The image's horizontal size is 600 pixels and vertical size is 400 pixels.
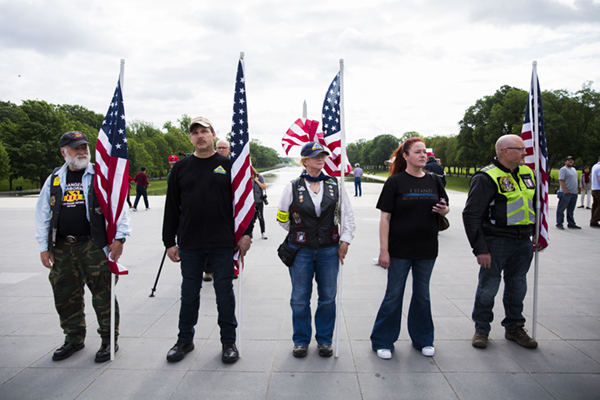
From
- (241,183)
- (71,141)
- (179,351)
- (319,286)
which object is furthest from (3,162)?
(319,286)

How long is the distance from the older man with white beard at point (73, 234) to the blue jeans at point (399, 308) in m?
2.56

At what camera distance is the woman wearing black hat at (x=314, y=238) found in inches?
134

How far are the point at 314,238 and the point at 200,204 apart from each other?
108 centimetres

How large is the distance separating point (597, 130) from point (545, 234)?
39.4m

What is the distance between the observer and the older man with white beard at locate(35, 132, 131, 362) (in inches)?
134

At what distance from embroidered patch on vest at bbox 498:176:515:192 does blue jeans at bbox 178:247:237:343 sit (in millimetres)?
2667

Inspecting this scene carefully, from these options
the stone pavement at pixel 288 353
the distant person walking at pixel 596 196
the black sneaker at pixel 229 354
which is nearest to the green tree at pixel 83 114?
the stone pavement at pixel 288 353

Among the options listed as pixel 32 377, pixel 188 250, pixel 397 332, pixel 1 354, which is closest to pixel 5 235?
pixel 1 354

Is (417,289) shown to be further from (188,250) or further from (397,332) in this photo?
(188,250)

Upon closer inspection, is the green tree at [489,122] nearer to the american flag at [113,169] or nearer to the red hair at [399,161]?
the red hair at [399,161]

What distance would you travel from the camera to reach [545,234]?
150 inches

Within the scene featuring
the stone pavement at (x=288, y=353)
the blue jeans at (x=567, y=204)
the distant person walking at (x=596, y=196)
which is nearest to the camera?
the stone pavement at (x=288, y=353)

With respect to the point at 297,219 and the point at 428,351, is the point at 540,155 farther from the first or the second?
the point at 297,219

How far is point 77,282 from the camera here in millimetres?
3535
